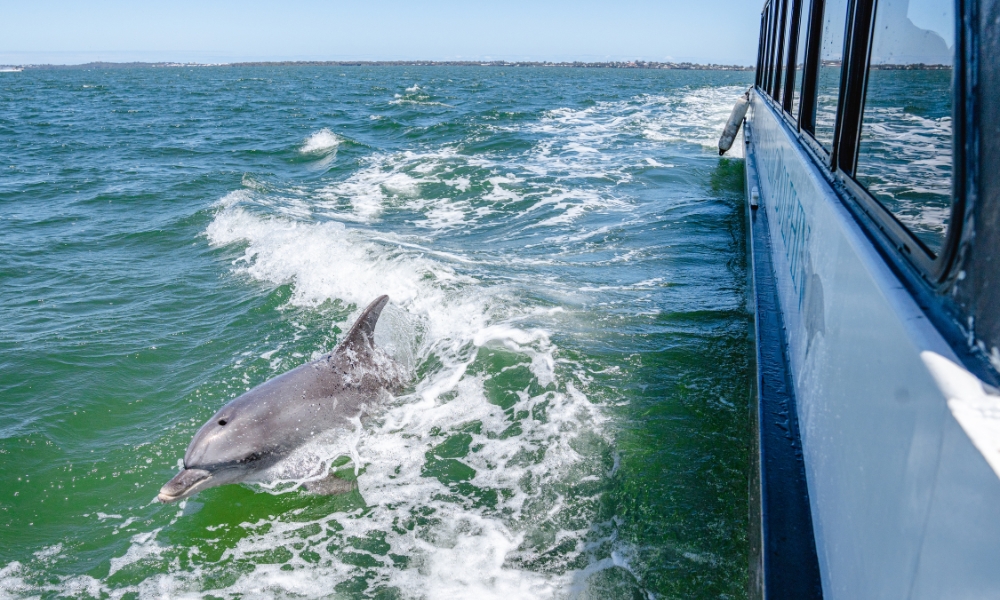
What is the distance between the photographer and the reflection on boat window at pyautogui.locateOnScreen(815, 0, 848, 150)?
3285mm

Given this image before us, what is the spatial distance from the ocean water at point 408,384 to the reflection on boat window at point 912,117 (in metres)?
1.90

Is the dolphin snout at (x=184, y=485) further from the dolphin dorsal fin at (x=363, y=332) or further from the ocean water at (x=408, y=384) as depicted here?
the dolphin dorsal fin at (x=363, y=332)

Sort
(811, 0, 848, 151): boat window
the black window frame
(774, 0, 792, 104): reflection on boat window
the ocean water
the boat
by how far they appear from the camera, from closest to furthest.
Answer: the boat, the black window frame, (811, 0, 848, 151): boat window, the ocean water, (774, 0, 792, 104): reflection on boat window

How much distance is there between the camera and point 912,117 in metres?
2.11

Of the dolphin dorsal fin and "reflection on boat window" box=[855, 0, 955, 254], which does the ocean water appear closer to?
the dolphin dorsal fin

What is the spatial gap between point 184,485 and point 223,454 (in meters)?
0.27

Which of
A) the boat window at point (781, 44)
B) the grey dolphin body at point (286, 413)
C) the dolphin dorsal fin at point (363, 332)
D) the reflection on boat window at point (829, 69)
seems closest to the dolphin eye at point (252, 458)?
the grey dolphin body at point (286, 413)

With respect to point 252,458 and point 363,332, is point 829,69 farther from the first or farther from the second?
point 252,458

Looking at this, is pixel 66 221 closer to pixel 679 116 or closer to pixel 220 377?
pixel 220 377

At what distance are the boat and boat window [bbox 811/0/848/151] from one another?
0.12 ft

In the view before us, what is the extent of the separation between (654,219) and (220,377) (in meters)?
6.71

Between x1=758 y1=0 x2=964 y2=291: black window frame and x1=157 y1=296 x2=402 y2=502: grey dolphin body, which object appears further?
x1=157 y1=296 x2=402 y2=502: grey dolphin body

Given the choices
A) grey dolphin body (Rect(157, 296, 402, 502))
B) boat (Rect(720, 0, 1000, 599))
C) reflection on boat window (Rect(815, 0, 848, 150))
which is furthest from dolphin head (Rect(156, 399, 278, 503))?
reflection on boat window (Rect(815, 0, 848, 150))

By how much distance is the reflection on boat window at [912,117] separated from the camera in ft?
5.23
